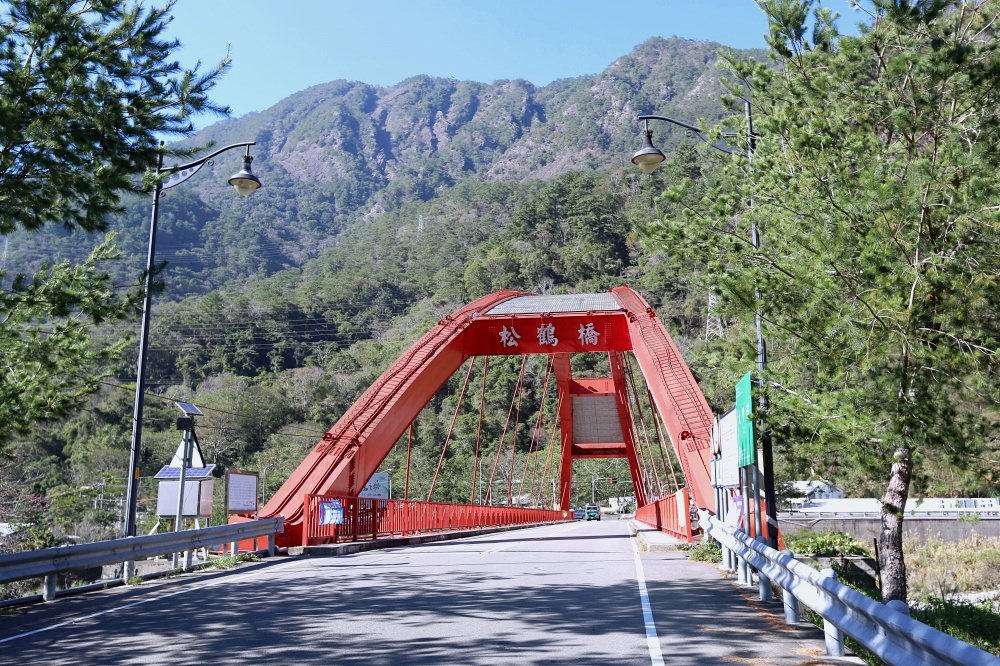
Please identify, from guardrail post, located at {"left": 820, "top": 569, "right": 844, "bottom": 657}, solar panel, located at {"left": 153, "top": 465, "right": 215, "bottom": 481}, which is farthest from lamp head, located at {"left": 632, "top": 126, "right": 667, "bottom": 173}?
guardrail post, located at {"left": 820, "top": 569, "right": 844, "bottom": 657}

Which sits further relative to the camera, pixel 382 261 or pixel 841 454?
pixel 382 261

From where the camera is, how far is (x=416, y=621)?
7016mm

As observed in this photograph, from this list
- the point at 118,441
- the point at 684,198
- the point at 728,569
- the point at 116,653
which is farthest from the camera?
the point at 118,441

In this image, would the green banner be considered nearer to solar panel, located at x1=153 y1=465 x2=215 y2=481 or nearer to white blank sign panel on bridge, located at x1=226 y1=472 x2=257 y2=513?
solar panel, located at x1=153 y1=465 x2=215 y2=481

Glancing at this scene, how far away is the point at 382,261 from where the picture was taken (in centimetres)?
10506

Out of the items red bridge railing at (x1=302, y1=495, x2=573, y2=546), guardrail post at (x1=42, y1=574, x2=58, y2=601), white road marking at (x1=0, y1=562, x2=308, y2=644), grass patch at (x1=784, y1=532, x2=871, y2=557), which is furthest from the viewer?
red bridge railing at (x1=302, y1=495, x2=573, y2=546)

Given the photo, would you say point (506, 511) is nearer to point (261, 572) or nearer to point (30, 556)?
point (261, 572)

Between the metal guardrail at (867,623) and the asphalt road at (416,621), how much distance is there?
0.37 metres

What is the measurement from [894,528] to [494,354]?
14.9 meters

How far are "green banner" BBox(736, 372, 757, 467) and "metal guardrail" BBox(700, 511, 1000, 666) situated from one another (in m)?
1.23

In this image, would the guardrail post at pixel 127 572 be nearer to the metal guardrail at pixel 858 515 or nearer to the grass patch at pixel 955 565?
the grass patch at pixel 955 565

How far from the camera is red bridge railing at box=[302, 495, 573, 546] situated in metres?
15.8

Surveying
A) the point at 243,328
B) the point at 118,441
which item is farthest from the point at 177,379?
the point at 118,441

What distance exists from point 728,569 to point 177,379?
73.8 meters
